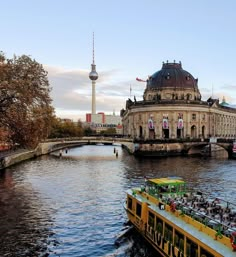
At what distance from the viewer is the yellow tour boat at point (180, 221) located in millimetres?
→ 19594

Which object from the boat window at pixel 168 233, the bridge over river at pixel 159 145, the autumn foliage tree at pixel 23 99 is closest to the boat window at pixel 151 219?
the boat window at pixel 168 233

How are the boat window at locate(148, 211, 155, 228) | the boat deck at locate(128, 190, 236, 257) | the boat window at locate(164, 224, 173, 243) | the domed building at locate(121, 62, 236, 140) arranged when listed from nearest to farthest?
the boat deck at locate(128, 190, 236, 257), the boat window at locate(164, 224, 173, 243), the boat window at locate(148, 211, 155, 228), the domed building at locate(121, 62, 236, 140)

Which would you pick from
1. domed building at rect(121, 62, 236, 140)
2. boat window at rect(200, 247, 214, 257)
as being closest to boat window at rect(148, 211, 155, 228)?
boat window at rect(200, 247, 214, 257)

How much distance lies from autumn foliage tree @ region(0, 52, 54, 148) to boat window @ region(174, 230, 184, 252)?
116 ft

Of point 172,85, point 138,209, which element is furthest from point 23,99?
point 172,85

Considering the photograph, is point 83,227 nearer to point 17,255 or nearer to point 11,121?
point 17,255

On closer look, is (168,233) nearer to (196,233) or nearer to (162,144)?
(196,233)

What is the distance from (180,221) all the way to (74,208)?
61.0 ft

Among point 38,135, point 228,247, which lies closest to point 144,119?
point 38,135

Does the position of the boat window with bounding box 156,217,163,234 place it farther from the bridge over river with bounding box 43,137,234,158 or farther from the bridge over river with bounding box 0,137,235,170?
the bridge over river with bounding box 43,137,234,158

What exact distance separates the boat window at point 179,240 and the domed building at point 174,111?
10835 cm

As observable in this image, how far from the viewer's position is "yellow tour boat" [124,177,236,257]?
1959 centimetres

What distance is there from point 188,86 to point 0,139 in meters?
107

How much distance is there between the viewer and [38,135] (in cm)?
5603
